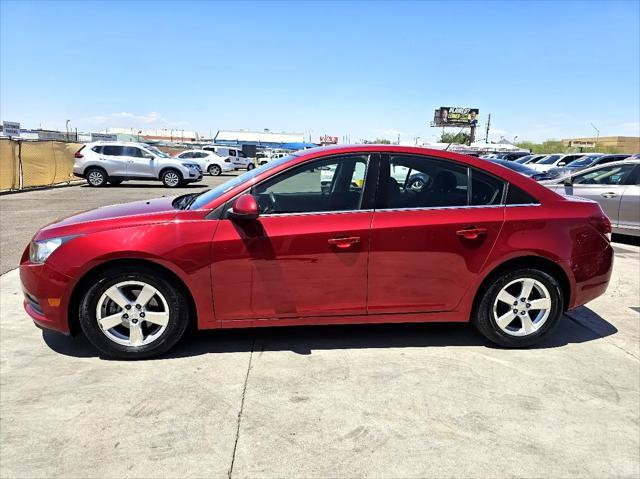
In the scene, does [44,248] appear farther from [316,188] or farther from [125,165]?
[125,165]

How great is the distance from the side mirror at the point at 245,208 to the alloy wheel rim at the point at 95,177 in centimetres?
1792

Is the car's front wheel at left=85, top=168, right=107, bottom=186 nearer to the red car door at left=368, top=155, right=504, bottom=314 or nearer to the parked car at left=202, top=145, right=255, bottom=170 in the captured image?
the parked car at left=202, top=145, right=255, bottom=170

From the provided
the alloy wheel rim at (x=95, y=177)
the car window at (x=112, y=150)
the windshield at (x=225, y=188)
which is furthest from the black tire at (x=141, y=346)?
the car window at (x=112, y=150)

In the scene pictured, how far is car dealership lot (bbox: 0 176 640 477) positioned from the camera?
8.05 feet

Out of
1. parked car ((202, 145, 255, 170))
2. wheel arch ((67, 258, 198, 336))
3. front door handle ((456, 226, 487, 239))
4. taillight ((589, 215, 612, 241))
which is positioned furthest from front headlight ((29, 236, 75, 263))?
parked car ((202, 145, 255, 170))

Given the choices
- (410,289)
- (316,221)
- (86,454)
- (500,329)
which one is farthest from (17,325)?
(500,329)

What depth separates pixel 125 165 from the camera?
1950 centimetres

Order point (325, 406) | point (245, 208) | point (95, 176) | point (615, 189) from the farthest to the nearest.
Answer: point (95, 176) < point (615, 189) < point (245, 208) < point (325, 406)

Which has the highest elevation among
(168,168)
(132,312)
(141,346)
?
(168,168)

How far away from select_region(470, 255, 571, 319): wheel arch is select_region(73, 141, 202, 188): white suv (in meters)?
17.9

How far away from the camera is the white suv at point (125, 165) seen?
A: 19.0 m

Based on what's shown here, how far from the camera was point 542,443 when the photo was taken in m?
2.64

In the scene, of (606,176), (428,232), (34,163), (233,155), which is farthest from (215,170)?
(428,232)

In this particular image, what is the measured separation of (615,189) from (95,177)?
17.9 meters
